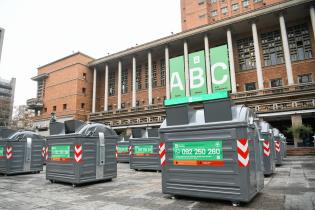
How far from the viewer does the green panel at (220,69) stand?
26022mm

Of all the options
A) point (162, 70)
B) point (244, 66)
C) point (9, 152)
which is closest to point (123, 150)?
point (9, 152)

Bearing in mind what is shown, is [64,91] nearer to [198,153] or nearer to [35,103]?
[35,103]

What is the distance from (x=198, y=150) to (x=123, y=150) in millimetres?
13288

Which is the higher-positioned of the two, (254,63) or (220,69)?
(254,63)

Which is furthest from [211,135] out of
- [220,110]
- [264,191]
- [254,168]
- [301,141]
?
[301,141]

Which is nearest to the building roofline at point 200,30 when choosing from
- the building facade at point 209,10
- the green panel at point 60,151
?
the building facade at point 209,10

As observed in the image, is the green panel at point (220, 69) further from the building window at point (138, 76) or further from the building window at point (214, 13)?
the building window at point (214, 13)

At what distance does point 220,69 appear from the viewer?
88.0ft

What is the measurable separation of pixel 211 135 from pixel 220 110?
0.62 m

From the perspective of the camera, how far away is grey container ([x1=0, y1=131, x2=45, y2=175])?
1114cm

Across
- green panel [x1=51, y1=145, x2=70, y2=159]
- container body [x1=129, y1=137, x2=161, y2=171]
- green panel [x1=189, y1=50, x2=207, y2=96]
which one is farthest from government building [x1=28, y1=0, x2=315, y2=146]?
green panel [x1=51, y1=145, x2=70, y2=159]

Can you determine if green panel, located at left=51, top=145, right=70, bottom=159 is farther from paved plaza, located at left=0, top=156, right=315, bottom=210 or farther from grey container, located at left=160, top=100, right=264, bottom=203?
grey container, located at left=160, top=100, right=264, bottom=203

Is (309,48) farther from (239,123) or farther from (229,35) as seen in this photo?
(239,123)

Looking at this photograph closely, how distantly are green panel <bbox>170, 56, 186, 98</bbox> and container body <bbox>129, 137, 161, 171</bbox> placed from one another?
56.1 feet
